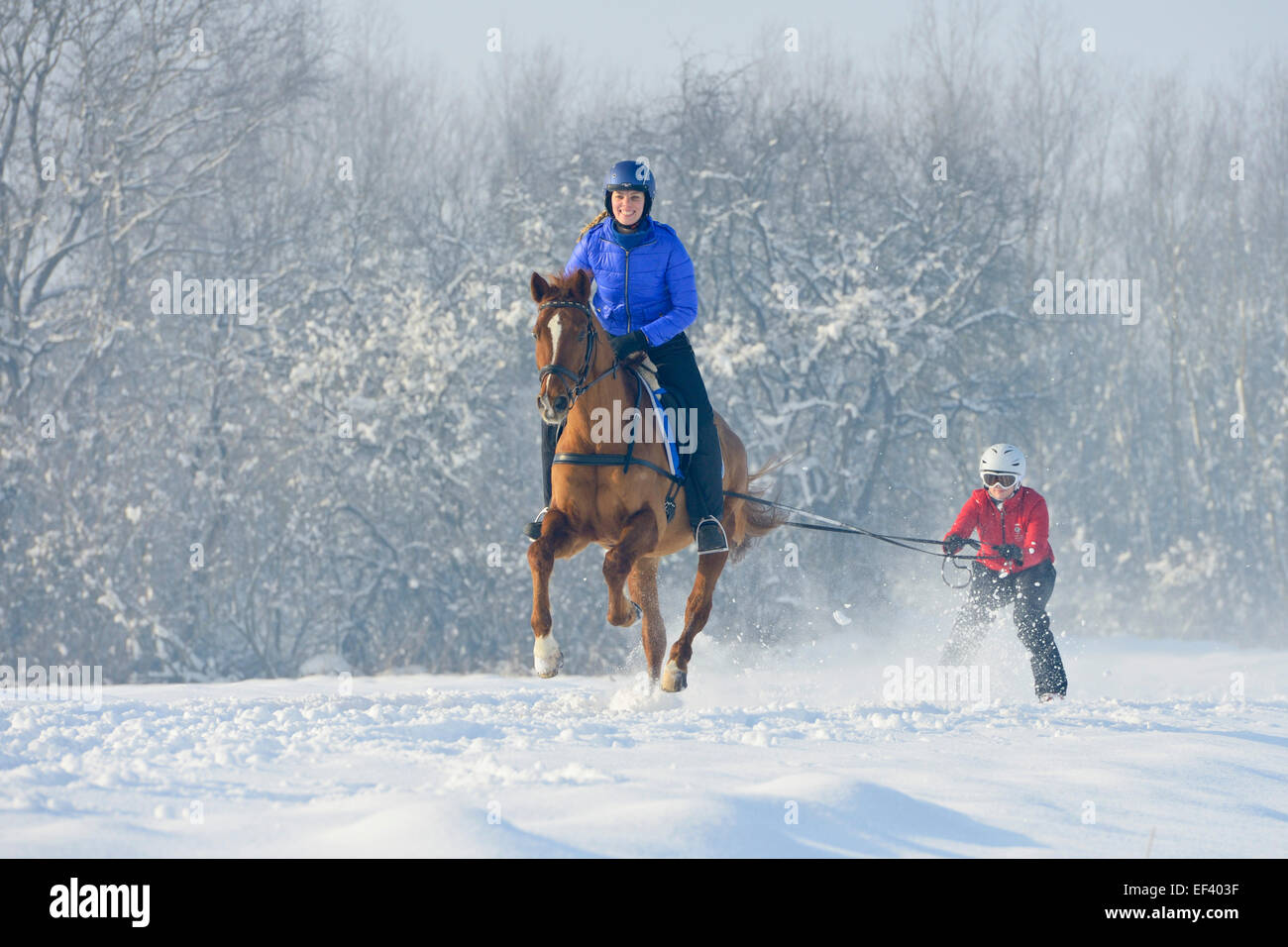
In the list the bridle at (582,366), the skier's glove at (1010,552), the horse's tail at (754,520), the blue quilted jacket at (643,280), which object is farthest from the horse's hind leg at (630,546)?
the skier's glove at (1010,552)

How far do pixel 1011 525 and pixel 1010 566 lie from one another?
0.97 ft

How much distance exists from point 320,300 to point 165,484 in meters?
5.21

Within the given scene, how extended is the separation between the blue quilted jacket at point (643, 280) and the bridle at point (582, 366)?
624 millimetres

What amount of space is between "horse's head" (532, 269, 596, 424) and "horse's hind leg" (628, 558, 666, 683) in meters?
1.98

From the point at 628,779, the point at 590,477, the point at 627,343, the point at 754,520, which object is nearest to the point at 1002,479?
the point at 754,520

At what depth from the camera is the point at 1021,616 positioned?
9.45 metres

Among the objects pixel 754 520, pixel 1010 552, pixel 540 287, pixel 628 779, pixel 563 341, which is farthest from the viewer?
pixel 754 520

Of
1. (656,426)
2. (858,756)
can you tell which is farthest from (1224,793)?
(656,426)

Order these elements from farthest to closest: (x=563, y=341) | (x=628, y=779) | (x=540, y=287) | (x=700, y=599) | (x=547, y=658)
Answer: (x=700, y=599)
(x=540, y=287)
(x=547, y=658)
(x=563, y=341)
(x=628, y=779)

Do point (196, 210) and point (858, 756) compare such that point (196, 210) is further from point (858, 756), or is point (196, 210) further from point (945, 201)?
point (858, 756)

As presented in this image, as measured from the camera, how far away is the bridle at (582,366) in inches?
272

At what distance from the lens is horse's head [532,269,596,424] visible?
264 inches

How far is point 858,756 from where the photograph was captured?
6.16 m

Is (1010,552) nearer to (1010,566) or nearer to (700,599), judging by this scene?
(1010,566)
